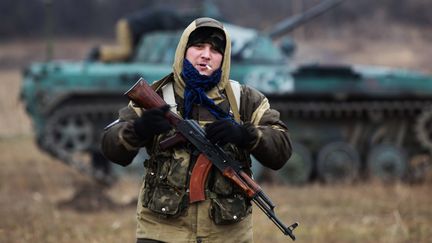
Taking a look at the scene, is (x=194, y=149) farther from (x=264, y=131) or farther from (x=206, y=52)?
(x=206, y=52)

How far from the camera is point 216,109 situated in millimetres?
4742

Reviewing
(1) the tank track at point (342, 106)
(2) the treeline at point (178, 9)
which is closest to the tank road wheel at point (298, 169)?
(1) the tank track at point (342, 106)

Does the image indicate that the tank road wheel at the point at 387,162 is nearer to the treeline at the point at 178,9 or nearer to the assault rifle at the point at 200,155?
the assault rifle at the point at 200,155

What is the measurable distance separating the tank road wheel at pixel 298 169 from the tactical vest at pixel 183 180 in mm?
9290

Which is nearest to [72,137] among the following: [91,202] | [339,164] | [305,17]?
[91,202]

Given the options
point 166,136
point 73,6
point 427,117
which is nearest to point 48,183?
point 427,117

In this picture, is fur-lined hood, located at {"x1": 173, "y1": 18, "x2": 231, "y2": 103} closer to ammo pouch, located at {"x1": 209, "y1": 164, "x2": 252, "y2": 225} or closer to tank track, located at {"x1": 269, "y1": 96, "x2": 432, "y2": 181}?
ammo pouch, located at {"x1": 209, "y1": 164, "x2": 252, "y2": 225}

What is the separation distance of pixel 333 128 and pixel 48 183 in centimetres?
412

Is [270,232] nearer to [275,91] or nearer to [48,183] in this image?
[275,91]

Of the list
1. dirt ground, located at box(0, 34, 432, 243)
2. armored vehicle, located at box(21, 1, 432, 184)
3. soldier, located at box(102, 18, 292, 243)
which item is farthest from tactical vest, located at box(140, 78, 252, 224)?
armored vehicle, located at box(21, 1, 432, 184)

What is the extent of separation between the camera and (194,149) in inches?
187

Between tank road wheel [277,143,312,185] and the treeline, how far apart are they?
18580 millimetres

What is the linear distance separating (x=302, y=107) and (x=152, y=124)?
371 inches

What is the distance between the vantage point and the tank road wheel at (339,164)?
14.1 meters
